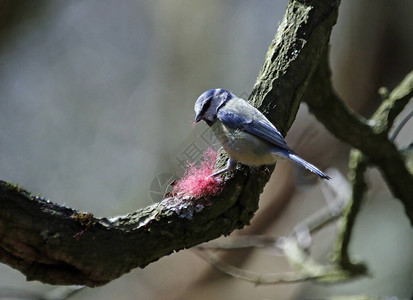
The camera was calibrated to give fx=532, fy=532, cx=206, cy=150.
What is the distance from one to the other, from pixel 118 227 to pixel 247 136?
2.07ft

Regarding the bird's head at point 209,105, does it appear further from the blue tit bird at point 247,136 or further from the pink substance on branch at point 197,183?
the pink substance on branch at point 197,183

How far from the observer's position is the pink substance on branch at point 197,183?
1.80m

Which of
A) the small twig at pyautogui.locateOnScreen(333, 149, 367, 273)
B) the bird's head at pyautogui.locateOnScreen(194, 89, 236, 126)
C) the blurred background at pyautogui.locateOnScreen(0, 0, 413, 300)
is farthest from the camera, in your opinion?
the blurred background at pyautogui.locateOnScreen(0, 0, 413, 300)

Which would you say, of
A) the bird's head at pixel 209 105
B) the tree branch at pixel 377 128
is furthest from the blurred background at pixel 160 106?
the bird's head at pixel 209 105

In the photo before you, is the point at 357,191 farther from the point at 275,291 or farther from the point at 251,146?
the point at 275,291

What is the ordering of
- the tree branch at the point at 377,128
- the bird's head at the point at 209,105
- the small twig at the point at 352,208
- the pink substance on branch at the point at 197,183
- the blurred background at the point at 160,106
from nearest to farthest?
the pink substance on branch at the point at 197,183 < the bird's head at the point at 209,105 < the tree branch at the point at 377,128 < the small twig at the point at 352,208 < the blurred background at the point at 160,106

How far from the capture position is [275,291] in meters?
5.86

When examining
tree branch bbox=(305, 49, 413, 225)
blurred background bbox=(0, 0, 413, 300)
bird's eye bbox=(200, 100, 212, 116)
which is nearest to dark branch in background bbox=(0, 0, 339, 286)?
bird's eye bbox=(200, 100, 212, 116)

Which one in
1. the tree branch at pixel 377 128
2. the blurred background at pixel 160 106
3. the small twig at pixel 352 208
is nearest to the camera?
the tree branch at pixel 377 128

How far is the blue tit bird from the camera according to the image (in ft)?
6.33

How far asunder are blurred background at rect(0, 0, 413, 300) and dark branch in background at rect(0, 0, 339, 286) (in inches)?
135

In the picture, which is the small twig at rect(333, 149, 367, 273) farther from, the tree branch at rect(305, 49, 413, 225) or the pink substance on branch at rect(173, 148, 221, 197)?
Answer: the pink substance on branch at rect(173, 148, 221, 197)

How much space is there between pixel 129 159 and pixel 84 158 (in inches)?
19.3

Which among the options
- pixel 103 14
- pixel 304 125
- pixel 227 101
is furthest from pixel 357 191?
pixel 103 14
